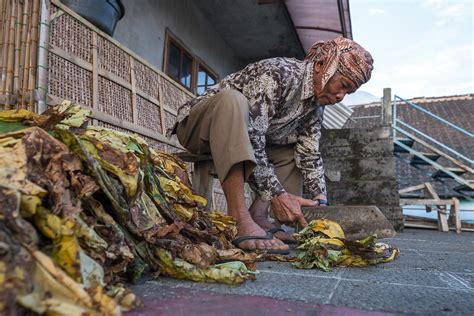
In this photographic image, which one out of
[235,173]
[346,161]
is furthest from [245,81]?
[346,161]

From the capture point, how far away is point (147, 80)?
11.6 ft

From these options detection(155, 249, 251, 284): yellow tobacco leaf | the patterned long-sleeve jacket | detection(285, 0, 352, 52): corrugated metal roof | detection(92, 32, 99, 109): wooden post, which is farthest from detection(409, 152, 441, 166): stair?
detection(155, 249, 251, 284): yellow tobacco leaf

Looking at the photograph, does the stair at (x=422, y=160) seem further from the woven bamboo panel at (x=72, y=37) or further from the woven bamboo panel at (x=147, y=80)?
the woven bamboo panel at (x=72, y=37)

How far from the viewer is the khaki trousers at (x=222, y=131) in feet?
5.89

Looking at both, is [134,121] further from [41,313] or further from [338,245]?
[41,313]

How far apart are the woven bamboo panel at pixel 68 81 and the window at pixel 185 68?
226 cm

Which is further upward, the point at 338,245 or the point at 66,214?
the point at 66,214

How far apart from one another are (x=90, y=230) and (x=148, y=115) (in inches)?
106

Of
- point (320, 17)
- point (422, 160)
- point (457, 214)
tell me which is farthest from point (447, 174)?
point (320, 17)

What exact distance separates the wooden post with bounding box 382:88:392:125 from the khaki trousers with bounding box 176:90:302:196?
5.56 m

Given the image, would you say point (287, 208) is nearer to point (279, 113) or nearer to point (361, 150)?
point (279, 113)

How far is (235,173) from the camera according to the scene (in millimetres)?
1812

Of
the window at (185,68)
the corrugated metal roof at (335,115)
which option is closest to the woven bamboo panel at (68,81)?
the window at (185,68)

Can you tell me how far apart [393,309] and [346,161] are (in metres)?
5.45
